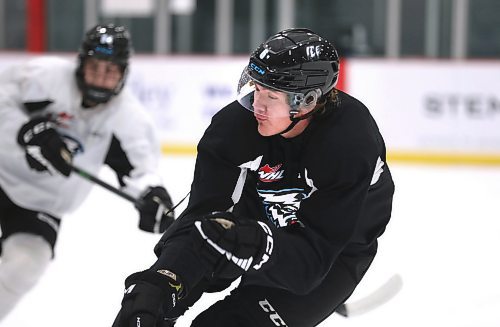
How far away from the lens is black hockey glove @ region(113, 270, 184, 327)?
1.70 meters

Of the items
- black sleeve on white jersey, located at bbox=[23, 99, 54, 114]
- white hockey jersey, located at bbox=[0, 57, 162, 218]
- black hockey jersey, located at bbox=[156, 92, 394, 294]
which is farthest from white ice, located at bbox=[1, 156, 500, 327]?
black hockey jersey, located at bbox=[156, 92, 394, 294]

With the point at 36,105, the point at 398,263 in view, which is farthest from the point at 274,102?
the point at 398,263

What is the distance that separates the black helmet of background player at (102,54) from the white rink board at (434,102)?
426 centimetres

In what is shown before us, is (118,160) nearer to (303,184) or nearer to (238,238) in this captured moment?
(303,184)

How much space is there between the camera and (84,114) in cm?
311

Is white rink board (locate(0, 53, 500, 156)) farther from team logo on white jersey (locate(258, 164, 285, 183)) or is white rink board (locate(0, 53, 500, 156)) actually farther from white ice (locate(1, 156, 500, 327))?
team logo on white jersey (locate(258, 164, 285, 183))

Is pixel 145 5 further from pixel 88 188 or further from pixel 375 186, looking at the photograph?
pixel 375 186

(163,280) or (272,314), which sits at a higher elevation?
(163,280)

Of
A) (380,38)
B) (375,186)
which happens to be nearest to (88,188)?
(375,186)

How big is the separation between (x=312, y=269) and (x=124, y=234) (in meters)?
2.72

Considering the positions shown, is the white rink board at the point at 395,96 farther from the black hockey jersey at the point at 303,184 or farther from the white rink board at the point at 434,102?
the black hockey jersey at the point at 303,184

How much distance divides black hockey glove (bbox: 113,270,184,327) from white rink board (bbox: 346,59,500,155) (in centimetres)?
543

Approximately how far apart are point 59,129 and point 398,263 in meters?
1.66

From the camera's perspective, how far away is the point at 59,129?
10.3 ft
